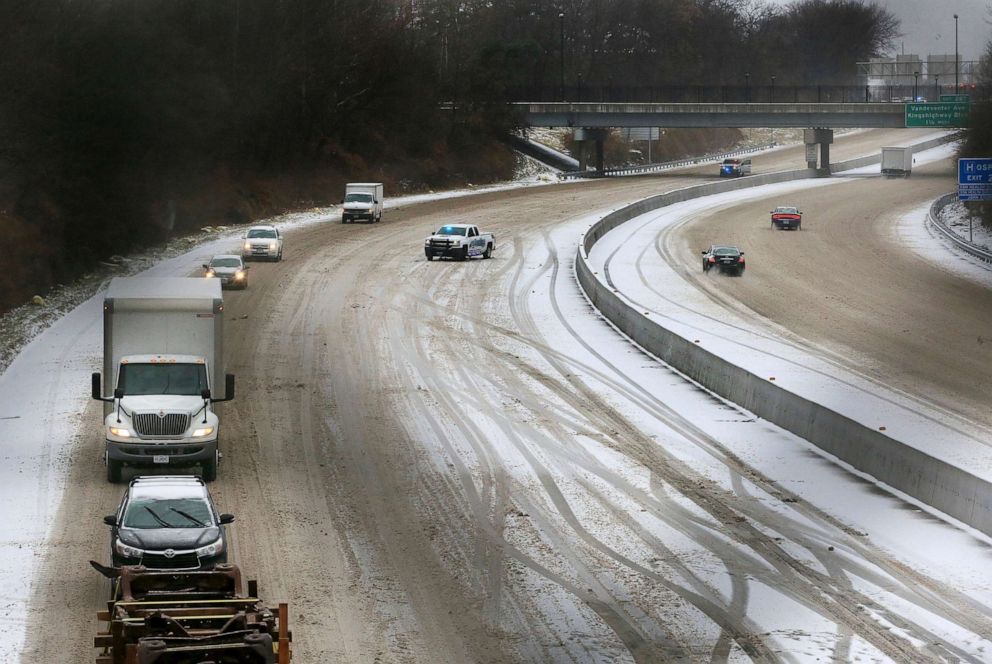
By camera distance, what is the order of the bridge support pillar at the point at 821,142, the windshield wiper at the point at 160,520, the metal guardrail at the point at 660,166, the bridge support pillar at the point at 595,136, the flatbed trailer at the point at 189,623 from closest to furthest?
1. the flatbed trailer at the point at 189,623
2. the windshield wiper at the point at 160,520
3. the metal guardrail at the point at 660,166
4. the bridge support pillar at the point at 821,142
5. the bridge support pillar at the point at 595,136

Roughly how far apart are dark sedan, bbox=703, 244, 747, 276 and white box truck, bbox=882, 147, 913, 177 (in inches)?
2233

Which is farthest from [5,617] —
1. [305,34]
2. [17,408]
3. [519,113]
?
[519,113]

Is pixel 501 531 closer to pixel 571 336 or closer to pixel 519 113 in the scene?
pixel 571 336

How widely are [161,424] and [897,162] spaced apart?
3806 inches

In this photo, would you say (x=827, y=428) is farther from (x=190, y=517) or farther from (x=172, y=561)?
(x=172, y=561)

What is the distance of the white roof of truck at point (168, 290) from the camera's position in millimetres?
24438

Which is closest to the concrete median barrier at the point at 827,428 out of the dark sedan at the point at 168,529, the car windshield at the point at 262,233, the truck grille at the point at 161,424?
the dark sedan at the point at 168,529

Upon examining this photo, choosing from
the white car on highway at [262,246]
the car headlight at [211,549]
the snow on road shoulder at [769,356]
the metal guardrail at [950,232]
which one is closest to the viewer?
the car headlight at [211,549]

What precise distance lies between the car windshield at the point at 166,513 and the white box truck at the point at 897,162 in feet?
330

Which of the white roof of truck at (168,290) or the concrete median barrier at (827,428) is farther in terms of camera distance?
the white roof of truck at (168,290)

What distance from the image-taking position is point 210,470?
2327cm

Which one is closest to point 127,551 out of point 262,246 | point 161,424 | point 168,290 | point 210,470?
point 161,424

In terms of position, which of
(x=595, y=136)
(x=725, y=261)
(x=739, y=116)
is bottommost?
(x=725, y=261)

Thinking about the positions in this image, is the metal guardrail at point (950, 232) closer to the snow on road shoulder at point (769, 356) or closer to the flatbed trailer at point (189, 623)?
the snow on road shoulder at point (769, 356)
